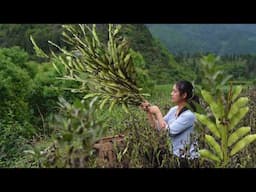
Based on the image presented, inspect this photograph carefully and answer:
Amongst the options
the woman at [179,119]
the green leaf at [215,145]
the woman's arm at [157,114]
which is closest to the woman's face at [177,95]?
the woman at [179,119]

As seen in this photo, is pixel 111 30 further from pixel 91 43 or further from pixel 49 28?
pixel 49 28

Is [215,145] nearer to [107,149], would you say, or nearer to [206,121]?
[206,121]

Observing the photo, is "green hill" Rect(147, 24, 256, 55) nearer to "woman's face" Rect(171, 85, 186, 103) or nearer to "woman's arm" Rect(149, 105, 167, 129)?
"woman's face" Rect(171, 85, 186, 103)

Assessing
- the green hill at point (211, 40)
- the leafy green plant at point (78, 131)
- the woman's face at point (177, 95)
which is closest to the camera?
the leafy green plant at point (78, 131)

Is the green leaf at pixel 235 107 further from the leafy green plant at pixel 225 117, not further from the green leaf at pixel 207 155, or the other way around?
the green leaf at pixel 207 155

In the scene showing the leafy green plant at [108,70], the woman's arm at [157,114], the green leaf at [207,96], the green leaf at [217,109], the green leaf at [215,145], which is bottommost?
Answer: the green leaf at [215,145]

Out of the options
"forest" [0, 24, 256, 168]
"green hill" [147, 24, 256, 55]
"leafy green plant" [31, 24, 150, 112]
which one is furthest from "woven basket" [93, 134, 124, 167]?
"green hill" [147, 24, 256, 55]

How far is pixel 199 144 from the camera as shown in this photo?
251 centimetres

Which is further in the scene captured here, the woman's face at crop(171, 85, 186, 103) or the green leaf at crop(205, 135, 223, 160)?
the woman's face at crop(171, 85, 186, 103)

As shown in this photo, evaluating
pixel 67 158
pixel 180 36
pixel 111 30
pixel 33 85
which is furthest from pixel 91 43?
→ pixel 180 36

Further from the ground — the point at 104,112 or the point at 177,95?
the point at 104,112

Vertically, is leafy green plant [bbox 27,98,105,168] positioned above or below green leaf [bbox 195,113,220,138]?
below

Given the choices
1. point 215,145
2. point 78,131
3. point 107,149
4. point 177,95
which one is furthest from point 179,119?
point 78,131
